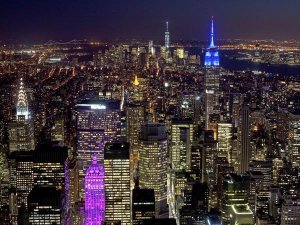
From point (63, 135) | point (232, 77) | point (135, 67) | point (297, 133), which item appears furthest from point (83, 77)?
point (232, 77)

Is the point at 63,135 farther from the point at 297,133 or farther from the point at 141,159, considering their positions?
the point at 297,133

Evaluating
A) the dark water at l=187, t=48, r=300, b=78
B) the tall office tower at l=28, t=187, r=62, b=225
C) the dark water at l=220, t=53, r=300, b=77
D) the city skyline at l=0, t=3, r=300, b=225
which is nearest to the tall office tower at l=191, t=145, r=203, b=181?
the city skyline at l=0, t=3, r=300, b=225

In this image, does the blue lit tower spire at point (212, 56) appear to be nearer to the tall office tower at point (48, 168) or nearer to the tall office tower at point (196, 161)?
the tall office tower at point (196, 161)

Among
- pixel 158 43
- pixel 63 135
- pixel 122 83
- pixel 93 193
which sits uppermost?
pixel 158 43

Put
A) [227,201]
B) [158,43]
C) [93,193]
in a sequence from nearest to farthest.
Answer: [227,201], [93,193], [158,43]

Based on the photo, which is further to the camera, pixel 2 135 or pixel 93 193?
pixel 2 135

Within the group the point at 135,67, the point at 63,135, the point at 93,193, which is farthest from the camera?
the point at 135,67

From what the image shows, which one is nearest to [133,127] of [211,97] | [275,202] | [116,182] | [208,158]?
[208,158]
